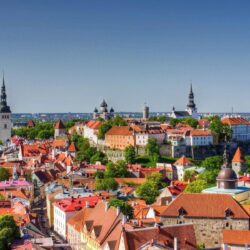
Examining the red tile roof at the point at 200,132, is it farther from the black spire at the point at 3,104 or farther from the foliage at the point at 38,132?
the black spire at the point at 3,104

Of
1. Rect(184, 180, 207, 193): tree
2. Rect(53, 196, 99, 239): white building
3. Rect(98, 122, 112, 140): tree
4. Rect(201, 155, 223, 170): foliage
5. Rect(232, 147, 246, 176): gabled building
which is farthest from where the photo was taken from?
Rect(98, 122, 112, 140): tree

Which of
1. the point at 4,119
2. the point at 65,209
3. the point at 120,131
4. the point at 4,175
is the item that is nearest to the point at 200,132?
the point at 120,131

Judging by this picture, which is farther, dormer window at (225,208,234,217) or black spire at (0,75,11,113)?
black spire at (0,75,11,113)

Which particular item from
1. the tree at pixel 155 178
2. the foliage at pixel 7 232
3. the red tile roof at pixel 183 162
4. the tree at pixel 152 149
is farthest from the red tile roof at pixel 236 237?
the tree at pixel 152 149

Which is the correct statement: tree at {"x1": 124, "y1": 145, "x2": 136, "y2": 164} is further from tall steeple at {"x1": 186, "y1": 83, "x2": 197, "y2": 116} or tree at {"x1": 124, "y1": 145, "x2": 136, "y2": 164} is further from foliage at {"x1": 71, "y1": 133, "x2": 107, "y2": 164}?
tall steeple at {"x1": 186, "y1": 83, "x2": 197, "y2": 116}

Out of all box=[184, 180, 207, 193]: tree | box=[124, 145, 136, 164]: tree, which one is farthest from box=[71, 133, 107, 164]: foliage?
box=[184, 180, 207, 193]: tree

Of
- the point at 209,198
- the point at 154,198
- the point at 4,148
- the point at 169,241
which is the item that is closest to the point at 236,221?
the point at 209,198

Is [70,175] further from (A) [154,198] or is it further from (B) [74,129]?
(B) [74,129]
